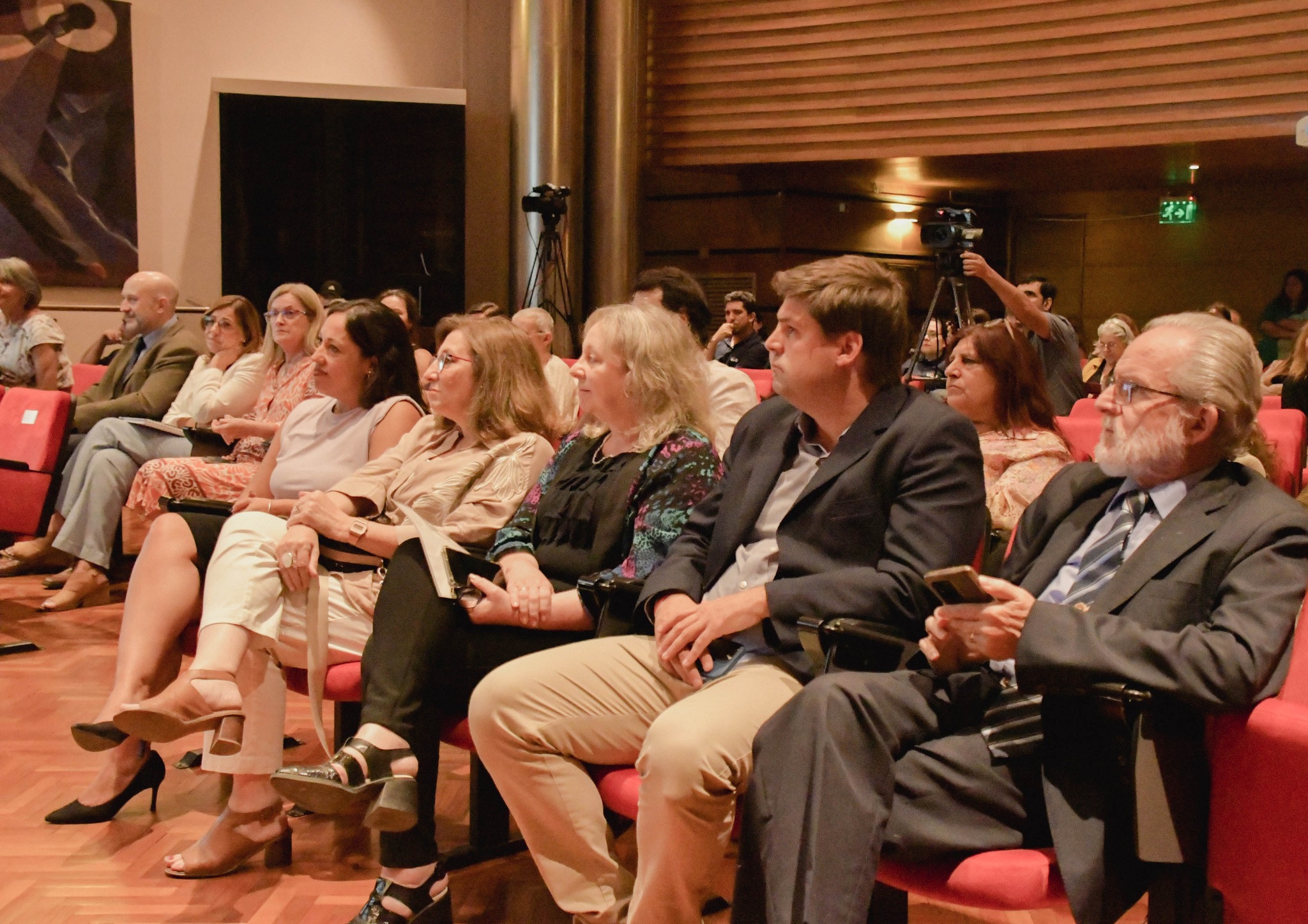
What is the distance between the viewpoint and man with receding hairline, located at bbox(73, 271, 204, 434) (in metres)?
5.18

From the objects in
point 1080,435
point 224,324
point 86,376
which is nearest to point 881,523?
point 1080,435

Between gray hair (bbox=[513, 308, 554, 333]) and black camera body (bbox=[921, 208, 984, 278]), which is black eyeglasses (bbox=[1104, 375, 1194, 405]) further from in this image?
gray hair (bbox=[513, 308, 554, 333])

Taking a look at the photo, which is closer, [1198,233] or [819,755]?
[819,755]

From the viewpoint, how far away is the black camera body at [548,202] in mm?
7914

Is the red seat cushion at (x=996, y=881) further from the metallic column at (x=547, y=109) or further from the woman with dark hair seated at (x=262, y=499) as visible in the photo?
the metallic column at (x=547, y=109)

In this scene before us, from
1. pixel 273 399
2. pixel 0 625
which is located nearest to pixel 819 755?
pixel 273 399

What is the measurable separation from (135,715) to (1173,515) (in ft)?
5.81

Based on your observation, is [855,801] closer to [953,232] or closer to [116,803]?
[116,803]

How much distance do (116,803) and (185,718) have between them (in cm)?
64

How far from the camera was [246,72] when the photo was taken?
8.27 metres

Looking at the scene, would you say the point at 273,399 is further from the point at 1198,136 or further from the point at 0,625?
the point at 1198,136

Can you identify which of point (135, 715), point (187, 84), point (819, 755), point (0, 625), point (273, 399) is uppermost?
point (187, 84)

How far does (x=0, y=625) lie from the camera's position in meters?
4.50

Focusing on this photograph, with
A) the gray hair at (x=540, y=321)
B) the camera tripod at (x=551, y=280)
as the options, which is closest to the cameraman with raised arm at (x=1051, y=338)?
the gray hair at (x=540, y=321)
